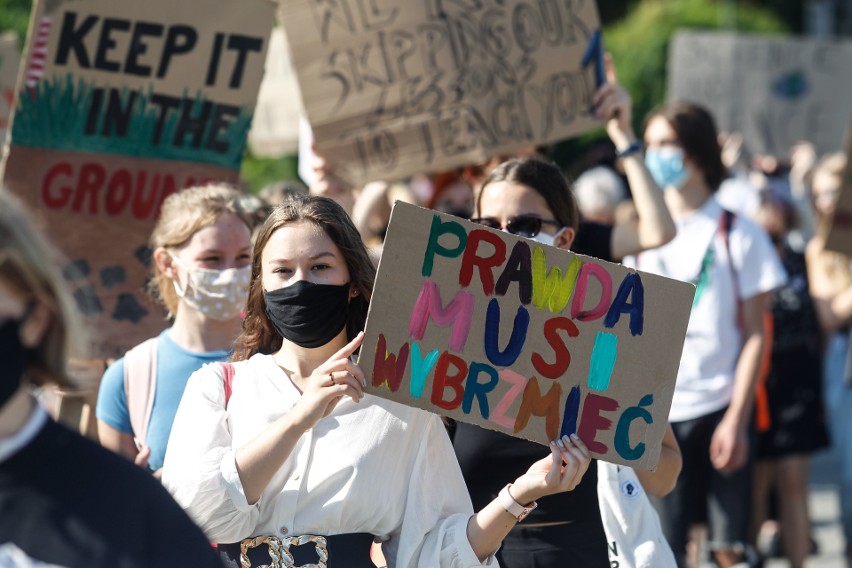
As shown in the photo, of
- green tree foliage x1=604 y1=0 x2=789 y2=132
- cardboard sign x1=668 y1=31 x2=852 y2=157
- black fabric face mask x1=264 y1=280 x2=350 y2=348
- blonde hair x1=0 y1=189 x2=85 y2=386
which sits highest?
green tree foliage x1=604 y1=0 x2=789 y2=132

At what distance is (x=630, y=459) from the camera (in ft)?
10.2

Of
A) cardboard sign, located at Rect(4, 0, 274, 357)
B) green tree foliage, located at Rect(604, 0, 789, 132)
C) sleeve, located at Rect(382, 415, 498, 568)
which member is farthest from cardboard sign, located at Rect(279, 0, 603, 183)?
green tree foliage, located at Rect(604, 0, 789, 132)

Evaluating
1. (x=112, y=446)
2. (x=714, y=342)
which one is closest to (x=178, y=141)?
(x=112, y=446)

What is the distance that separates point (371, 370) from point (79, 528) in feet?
3.83

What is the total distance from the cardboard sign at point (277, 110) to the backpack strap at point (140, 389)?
4.47 metres

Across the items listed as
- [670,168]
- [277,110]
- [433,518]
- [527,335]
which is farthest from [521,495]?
→ [277,110]

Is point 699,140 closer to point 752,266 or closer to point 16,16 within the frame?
point 752,266

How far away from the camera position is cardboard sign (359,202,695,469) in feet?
10.0

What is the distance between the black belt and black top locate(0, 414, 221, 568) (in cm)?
95

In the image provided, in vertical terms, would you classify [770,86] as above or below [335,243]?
above

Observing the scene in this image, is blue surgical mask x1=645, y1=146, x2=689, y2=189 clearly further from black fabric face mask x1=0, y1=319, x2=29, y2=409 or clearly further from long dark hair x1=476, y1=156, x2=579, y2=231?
black fabric face mask x1=0, y1=319, x2=29, y2=409

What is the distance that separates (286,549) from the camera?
9.69 ft

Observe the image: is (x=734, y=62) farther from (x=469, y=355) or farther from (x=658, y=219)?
(x=469, y=355)

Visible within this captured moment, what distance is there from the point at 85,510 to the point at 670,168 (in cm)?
418
